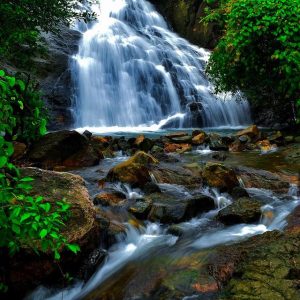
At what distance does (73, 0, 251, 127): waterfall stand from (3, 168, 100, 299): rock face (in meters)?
12.9

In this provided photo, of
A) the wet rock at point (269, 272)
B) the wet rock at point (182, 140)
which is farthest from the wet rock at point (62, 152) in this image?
the wet rock at point (269, 272)

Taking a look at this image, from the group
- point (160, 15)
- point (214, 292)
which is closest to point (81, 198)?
point (214, 292)

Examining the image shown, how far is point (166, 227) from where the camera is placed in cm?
574

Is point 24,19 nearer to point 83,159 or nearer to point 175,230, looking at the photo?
point 83,159

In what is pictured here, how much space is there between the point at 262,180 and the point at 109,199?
3281mm

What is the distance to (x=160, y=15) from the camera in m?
30.9

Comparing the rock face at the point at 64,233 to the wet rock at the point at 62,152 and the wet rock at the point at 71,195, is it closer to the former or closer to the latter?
the wet rock at the point at 71,195

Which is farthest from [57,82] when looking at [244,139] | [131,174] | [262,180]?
[262,180]

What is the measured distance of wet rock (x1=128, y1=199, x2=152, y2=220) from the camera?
5953 mm

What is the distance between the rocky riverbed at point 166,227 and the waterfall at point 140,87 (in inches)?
351

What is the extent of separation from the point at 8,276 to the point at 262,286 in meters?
2.51

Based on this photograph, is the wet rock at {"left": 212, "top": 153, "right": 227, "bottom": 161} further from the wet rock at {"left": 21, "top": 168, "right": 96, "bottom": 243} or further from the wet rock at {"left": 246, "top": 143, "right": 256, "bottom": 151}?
the wet rock at {"left": 21, "top": 168, "right": 96, "bottom": 243}

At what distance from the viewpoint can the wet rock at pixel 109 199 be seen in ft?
21.0

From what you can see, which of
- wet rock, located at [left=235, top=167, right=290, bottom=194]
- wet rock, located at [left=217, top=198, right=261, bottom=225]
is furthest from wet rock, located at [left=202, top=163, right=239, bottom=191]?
wet rock, located at [left=217, top=198, right=261, bottom=225]
